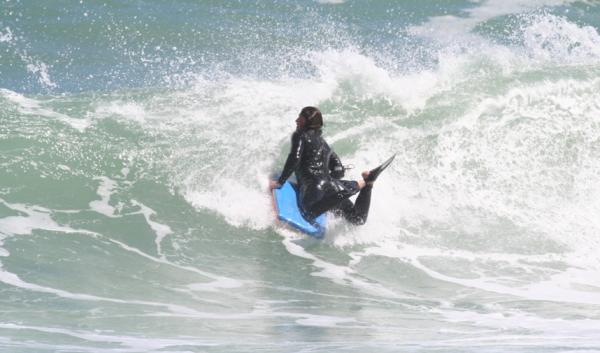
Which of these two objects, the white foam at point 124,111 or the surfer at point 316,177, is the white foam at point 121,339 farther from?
the white foam at point 124,111

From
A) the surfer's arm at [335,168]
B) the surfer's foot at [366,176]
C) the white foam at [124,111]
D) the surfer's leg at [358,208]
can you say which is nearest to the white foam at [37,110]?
the white foam at [124,111]

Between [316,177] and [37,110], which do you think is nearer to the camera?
[316,177]

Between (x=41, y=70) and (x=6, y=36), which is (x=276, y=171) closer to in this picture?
(x=41, y=70)

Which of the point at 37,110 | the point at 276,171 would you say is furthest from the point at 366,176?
the point at 37,110

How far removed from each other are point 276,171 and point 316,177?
44.7 inches

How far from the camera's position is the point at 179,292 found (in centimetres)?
777

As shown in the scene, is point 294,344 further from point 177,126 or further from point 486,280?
point 177,126

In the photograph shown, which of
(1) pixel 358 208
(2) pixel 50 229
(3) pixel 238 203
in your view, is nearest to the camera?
(2) pixel 50 229

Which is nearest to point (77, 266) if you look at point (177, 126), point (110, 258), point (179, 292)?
point (110, 258)

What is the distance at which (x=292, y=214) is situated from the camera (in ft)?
31.7

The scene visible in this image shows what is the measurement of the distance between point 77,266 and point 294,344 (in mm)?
3044

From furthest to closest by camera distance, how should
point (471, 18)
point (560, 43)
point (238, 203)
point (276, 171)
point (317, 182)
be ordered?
point (471, 18)
point (560, 43)
point (276, 171)
point (238, 203)
point (317, 182)

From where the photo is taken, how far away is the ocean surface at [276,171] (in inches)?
274

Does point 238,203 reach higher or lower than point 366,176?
higher
